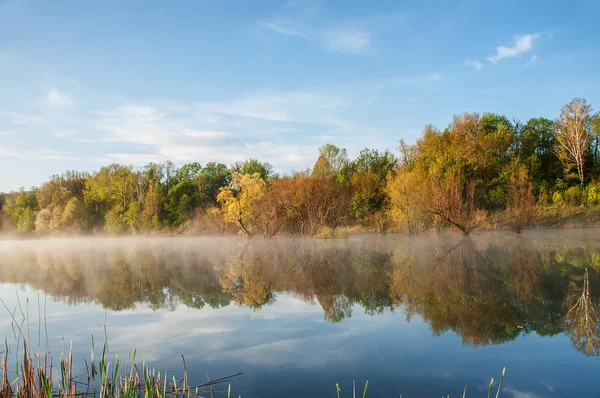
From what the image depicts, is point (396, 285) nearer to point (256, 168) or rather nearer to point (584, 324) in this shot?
point (584, 324)

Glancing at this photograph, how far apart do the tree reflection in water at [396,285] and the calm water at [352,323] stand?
5 centimetres

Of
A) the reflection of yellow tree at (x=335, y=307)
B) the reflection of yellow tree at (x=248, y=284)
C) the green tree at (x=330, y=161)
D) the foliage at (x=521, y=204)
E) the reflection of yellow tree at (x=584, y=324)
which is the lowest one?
the reflection of yellow tree at (x=248, y=284)

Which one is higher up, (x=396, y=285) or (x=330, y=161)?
(x=330, y=161)

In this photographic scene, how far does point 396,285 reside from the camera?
14.6 metres

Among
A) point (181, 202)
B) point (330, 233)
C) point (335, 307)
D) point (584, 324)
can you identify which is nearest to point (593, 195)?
point (330, 233)

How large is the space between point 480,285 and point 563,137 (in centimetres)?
4380

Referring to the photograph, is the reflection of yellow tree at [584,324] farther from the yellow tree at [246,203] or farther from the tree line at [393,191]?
the yellow tree at [246,203]

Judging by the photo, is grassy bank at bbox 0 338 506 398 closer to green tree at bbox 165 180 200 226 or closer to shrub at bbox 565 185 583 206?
shrub at bbox 565 185 583 206

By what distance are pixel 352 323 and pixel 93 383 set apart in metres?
5.64

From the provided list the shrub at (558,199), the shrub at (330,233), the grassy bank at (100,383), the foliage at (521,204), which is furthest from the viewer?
the shrub at (558,199)

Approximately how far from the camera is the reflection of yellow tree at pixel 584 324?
26.2 ft

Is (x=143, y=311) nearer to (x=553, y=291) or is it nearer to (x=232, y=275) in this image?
(x=232, y=275)

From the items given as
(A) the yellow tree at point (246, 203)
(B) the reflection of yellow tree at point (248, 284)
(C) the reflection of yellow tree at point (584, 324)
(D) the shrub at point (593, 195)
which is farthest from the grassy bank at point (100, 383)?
(D) the shrub at point (593, 195)

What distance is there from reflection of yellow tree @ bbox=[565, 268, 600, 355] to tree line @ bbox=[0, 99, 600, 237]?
25.4m
